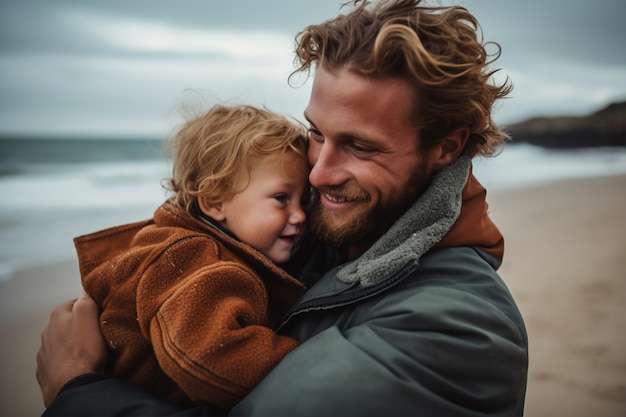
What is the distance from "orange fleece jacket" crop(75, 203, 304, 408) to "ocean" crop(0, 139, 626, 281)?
0.89 metres

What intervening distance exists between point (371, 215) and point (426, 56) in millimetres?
613

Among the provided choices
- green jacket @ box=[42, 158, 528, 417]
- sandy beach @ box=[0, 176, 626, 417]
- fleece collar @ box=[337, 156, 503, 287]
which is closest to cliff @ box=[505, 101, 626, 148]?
sandy beach @ box=[0, 176, 626, 417]

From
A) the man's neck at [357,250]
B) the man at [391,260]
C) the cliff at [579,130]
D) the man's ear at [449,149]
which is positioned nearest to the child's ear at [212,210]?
the man at [391,260]

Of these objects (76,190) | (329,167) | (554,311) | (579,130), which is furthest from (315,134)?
(579,130)

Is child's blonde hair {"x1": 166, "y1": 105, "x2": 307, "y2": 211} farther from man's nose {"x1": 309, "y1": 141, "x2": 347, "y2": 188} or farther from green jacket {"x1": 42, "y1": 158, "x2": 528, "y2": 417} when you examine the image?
green jacket {"x1": 42, "y1": 158, "x2": 528, "y2": 417}

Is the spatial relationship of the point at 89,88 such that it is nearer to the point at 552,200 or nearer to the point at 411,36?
the point at 552,200

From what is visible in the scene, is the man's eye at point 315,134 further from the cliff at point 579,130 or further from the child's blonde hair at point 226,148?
the cliff at point 579,130

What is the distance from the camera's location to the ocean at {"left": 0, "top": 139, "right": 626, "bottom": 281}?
627cm

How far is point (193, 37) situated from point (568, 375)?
1739cm

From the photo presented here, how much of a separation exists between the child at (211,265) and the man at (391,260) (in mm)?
101

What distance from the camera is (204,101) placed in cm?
260

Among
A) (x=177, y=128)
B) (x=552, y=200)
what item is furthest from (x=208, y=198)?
(x=552, y=200)

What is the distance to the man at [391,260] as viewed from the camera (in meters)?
1.37

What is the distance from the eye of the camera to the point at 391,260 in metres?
1.62
